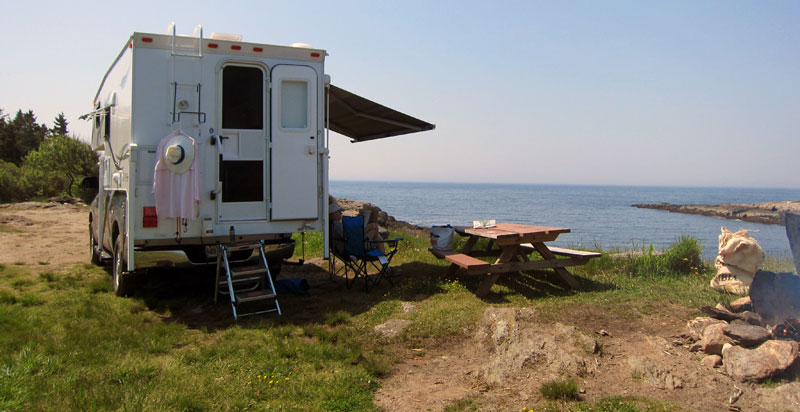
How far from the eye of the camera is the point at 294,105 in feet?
20.7

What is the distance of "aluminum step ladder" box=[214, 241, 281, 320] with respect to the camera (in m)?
5.81

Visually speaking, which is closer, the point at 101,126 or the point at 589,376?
the point at 589,376

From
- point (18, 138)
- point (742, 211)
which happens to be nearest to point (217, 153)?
point (18, 138)

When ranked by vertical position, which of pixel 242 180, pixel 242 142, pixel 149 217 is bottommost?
pixel 149 217

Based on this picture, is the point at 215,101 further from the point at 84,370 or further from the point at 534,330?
the point at 534,330

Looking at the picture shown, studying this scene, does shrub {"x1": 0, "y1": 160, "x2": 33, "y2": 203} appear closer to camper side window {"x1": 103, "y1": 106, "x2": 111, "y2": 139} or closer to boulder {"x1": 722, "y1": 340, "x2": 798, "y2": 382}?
camper side window {"x1": 103, "y1": 106, "x2": 111, "y2": 139}

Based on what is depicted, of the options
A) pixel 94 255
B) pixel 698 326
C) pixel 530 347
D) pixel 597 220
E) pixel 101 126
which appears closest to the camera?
pixel 530 347

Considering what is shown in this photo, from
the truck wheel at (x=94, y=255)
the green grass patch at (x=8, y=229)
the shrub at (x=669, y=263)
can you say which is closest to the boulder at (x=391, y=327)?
the shrub at (x=669, y=263)

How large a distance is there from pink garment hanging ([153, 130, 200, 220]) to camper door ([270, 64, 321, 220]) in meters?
0.89

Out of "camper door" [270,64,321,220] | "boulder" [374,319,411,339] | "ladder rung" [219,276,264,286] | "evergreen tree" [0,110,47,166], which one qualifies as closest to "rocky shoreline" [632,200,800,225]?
"boulder" [374,319,411,339]

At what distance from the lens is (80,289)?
7.03 meters

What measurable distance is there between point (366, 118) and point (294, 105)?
2271mm

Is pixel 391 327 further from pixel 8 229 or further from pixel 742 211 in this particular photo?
pixel 742 211

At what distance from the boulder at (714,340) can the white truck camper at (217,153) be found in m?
4.15
